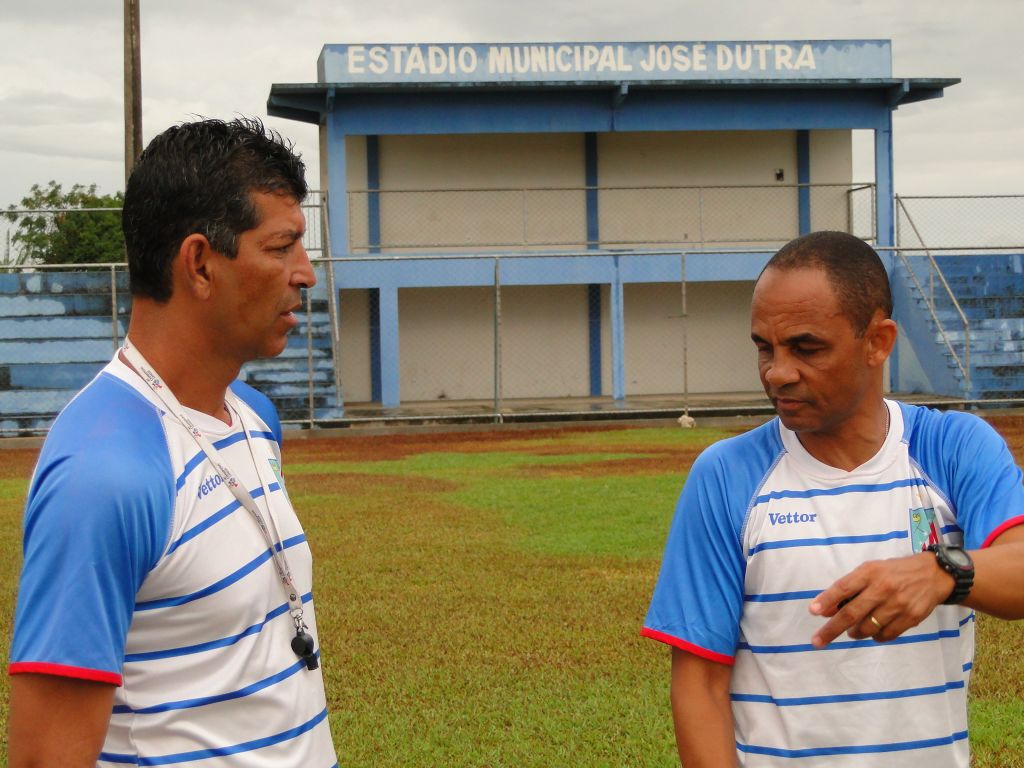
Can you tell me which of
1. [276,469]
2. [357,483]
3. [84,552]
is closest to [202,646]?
[84,552]

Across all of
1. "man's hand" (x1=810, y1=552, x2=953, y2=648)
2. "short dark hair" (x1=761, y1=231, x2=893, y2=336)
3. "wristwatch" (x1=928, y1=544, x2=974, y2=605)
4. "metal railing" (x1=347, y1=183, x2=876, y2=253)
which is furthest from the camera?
"metal railing" (x1=347, y1=183, x2=876, y2=253)

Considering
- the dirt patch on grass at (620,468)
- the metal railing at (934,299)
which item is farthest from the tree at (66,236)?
the metal railing at (934,299)

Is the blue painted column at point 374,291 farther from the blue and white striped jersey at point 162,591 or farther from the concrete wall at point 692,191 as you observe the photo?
the blue and white striped jersey at point 162,591

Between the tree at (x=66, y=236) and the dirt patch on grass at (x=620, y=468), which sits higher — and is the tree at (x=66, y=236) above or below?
above

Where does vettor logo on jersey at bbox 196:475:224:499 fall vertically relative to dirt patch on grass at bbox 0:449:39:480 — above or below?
above

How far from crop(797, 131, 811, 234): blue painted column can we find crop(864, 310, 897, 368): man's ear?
27.2 m

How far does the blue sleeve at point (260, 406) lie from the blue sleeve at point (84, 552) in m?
0.63

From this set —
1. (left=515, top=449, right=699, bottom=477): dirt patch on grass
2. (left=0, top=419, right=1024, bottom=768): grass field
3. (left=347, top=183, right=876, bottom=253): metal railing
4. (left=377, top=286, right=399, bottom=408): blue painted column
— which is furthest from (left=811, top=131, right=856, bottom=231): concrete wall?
(left=0, top=419, right=1024, bottom=768): grass field

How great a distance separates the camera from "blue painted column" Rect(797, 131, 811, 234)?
29.2 metres

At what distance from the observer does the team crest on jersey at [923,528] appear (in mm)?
2496

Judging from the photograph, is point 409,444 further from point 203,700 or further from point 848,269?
point 203,700

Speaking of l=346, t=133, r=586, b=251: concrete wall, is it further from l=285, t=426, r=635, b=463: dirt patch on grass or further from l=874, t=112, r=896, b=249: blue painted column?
l=285, t=426, r=635, b=463: dirt patch on grass

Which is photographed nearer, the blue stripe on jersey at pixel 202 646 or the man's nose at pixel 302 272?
the blue stripe on jersey at pixel 202 646

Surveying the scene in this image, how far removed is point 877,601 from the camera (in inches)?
84.0
